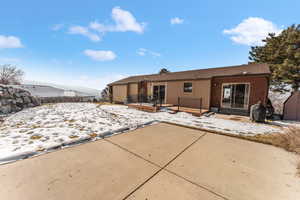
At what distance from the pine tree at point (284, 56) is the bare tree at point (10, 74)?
36651 mm

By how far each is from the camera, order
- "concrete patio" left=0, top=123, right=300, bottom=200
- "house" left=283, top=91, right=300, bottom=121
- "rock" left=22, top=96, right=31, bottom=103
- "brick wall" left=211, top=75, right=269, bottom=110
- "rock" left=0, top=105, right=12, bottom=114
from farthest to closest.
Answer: "rock" left=22, top=96, right=31, bottom=103, "rock" left=0, top=105, right=12, bottom=114, "brick wall" left=211, top=75, right=269, bottom=110, "house" left=283, top=91, right=300, bottom=121, "concrete patio" left=0, top=123, right=300, bottom=200

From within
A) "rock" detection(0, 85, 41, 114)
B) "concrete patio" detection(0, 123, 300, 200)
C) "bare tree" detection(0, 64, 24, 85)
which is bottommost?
"concrete patio" detection(0, 123, 300, 200)

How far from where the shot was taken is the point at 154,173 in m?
2.05

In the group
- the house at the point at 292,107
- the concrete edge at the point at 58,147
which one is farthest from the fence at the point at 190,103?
the concrete edge at the point at 58,147

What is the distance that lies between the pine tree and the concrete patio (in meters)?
10.4

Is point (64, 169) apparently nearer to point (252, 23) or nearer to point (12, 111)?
point (12, 111)

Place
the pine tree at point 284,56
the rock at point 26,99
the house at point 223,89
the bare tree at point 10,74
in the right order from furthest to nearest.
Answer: the bare tree at point 10,74 → the rock at point 26,99 → the pine tree at point 284,56 → the house at point 223,89

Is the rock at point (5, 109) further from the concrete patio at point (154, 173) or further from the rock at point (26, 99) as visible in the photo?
the concrete patio at point (154, 173)

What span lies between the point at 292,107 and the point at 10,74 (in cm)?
3741

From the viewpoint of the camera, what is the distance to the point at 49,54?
15.3m

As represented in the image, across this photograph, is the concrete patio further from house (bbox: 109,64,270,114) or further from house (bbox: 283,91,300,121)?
house (bbox: 283,91,300,121)

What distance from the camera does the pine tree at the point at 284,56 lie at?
9.01 m

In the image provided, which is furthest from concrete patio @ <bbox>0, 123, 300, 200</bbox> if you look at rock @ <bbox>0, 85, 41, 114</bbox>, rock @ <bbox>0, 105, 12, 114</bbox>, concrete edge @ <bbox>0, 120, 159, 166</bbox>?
rock @ <bbox>0, 85, 41, 114</bbox>

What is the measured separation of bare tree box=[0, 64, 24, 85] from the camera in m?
20.0
